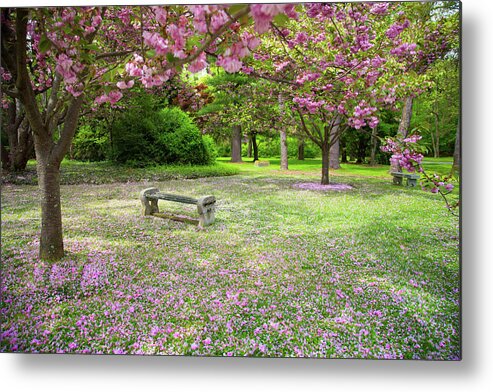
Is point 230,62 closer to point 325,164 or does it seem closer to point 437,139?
point 325,164

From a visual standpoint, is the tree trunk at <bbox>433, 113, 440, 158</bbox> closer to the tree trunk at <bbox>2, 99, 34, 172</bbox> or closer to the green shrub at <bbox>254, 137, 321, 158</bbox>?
the green shrub at <bbox>254, 137, 321, 158</bbox>

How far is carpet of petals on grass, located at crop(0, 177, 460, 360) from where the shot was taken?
7.45 feet

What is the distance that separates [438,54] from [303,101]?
863mm

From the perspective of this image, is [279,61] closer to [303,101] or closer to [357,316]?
[303,101]

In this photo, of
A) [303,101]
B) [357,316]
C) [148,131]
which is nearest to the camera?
[357,316]

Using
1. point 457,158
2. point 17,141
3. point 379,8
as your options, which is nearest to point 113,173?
point 17,141

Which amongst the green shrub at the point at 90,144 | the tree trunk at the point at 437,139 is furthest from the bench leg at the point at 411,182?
the green shrub at the point at 90,144

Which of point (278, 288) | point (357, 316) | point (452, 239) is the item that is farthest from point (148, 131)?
point (452, 239)

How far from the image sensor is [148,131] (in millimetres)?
2611

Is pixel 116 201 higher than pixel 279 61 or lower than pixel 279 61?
lower

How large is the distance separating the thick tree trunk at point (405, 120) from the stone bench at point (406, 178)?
36mm

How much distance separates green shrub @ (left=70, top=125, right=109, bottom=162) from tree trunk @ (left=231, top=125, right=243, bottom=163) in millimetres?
821

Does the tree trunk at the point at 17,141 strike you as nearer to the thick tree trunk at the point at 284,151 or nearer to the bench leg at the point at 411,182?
the thick tree trunk at the point at 284,151

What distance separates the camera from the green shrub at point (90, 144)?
249 centimetres
